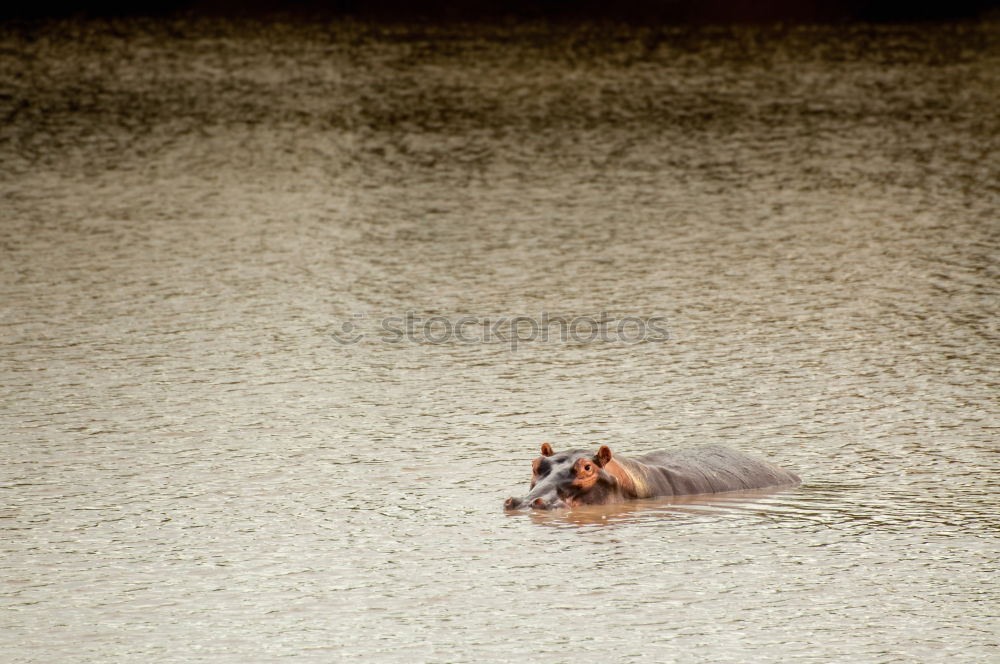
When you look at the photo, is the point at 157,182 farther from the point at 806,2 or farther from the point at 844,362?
the point at 806,2

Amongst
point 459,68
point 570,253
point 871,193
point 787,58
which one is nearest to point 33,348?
point 570,253

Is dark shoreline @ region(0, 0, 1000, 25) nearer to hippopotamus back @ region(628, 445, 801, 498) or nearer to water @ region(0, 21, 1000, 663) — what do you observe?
water @ region(0, 21, 1000, 663)

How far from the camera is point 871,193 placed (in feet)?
28.3

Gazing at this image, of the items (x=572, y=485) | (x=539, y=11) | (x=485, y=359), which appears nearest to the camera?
(x=572, y=485)

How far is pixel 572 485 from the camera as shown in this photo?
4559 mm

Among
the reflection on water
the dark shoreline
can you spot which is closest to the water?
the reflection on water

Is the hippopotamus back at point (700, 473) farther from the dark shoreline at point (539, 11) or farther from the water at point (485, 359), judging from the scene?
the dark shoreline at point (539, 11)

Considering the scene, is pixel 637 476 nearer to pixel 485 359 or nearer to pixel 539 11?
pixel 485 359

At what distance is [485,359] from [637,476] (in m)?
1.57

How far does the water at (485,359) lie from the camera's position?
3.88 metres

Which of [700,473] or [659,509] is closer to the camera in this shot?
[659,509]

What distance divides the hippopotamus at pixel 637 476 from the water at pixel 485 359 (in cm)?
7

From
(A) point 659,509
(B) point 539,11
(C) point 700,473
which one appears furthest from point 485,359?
(B) point 539,11

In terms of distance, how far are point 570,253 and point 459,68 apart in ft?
16.1
